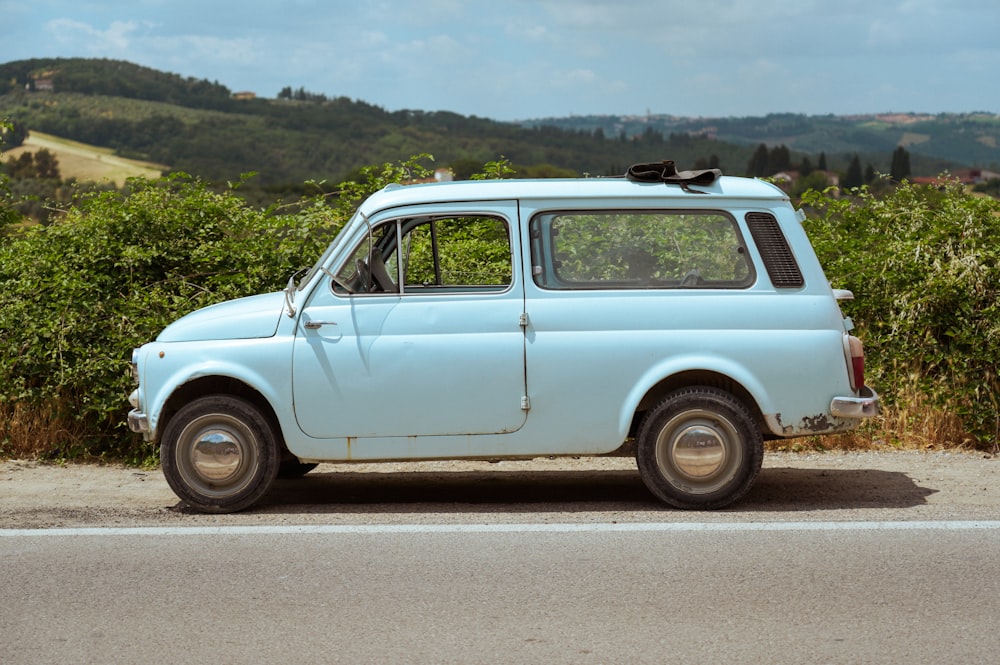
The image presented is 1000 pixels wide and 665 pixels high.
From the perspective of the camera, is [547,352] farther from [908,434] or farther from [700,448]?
[908,434]

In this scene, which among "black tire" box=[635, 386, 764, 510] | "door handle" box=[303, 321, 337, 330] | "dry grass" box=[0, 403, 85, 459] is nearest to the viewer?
"black tire" box=[635, 386, 764, 510]

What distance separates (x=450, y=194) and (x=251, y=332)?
144cm

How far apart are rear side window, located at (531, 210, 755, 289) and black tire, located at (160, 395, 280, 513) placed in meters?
1.90

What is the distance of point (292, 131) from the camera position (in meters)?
115

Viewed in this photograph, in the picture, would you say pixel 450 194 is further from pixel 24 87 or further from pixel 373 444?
pixel 24 87

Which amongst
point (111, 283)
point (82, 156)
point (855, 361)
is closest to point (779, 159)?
point (82, 156)

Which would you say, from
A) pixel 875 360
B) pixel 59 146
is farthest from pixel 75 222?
pixel 59 146

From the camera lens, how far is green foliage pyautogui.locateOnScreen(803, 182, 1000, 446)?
925cm

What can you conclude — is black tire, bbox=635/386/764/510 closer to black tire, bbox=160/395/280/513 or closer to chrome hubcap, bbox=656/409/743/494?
chrome hubcap, bbox=656/409/743/494

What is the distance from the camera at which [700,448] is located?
689 cm

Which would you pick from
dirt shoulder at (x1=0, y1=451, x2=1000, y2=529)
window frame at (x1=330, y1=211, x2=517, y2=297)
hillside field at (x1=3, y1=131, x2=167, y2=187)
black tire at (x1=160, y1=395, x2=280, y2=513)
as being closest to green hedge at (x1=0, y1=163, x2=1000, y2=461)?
dirt shoulder at (x1=0, y1=451, x2=1000, y2=529)

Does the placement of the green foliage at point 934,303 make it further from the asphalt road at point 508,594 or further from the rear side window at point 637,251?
the rear side window at point 637,251

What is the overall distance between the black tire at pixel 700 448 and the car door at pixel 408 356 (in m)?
0.81

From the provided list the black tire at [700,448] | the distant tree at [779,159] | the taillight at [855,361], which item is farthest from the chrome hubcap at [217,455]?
the distant tree at [779,159]
